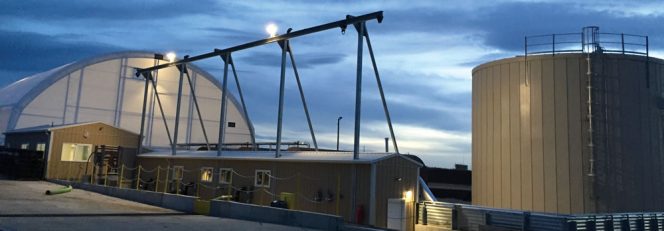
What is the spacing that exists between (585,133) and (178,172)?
848 inches

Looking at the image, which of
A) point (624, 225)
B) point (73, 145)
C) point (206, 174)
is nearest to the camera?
point (624, 225)

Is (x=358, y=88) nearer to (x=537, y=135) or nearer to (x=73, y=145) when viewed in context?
(x=537, y=135)

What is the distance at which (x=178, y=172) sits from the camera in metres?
30.4

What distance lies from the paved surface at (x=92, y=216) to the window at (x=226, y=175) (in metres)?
4.67

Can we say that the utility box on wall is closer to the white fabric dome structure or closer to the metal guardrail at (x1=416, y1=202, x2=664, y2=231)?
the metal guardrail at (x1=416, y1=202, x2=664, y2=231)

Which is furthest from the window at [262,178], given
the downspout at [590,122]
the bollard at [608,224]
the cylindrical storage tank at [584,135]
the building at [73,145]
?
the building at [73,145]

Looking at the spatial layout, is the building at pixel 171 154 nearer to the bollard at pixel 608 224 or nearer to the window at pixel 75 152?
the window at pixel 75 152

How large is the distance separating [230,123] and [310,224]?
3648 cm

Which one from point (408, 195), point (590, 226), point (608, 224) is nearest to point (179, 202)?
point (408, 195)

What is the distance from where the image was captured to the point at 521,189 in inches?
829

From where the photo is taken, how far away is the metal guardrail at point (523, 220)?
16.2 m

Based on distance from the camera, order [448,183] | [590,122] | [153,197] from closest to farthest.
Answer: [590,122]
[153,197]
[448,183]

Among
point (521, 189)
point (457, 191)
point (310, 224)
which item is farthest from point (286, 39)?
point (457, 191)

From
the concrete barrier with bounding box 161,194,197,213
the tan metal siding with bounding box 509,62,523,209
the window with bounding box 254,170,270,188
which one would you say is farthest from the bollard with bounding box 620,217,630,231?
the concrete barrier with bounding box 161,194,197,213
